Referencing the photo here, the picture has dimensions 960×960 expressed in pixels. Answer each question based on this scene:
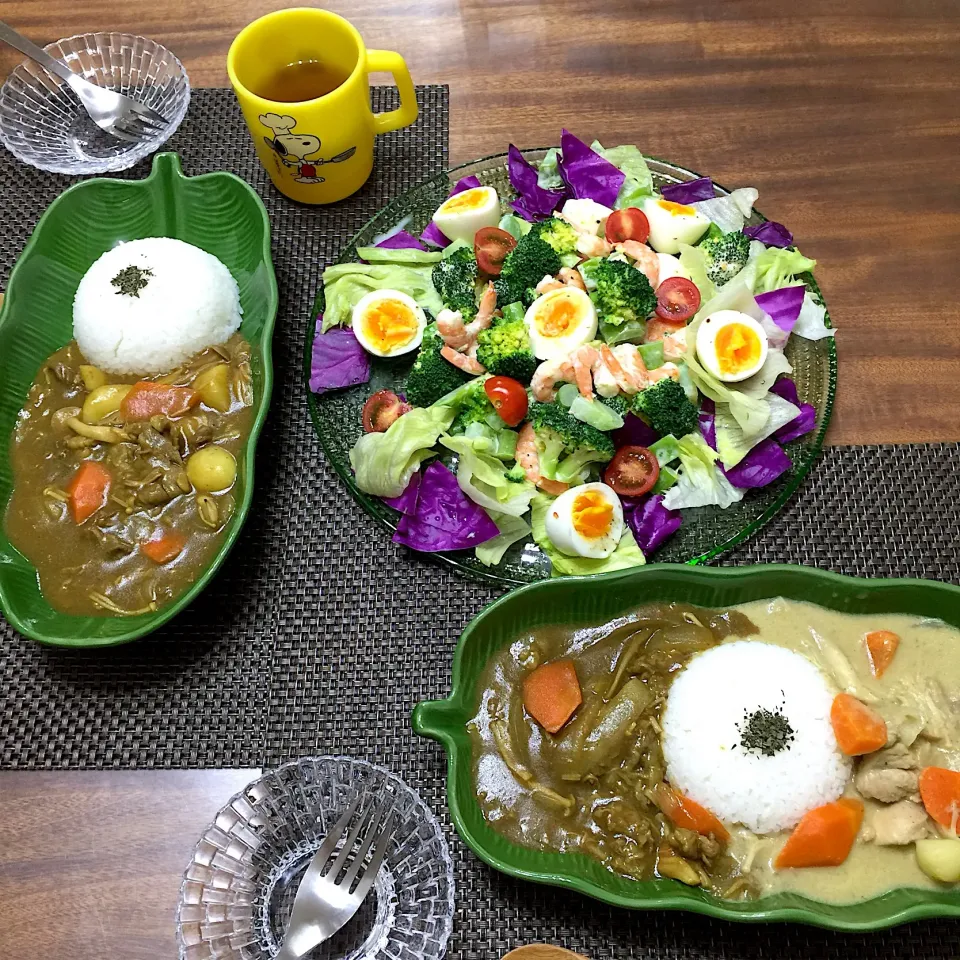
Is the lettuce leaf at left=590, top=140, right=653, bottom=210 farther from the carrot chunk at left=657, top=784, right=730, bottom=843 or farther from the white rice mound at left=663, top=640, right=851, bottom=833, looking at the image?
the carrot chunk at left=657, top=784, right=730, bottom=843

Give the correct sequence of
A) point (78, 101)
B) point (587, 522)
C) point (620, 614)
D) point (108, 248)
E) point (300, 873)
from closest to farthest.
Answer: point (300, 873) → point (620, 614) → point (587, 522) → point (108, 248) → point (78, 101)

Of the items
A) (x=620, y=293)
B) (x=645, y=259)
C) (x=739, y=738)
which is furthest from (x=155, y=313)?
(x=739, y=738)

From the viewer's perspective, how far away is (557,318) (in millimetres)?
2336

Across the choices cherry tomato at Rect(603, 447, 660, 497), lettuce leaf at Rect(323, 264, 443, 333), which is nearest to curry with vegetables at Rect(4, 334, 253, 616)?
lettuce leaf at Rect(323, 264, 443, 333)

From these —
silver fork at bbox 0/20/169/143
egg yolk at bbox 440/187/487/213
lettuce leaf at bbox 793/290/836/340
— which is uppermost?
silver fork at bbox 0/20/169/143

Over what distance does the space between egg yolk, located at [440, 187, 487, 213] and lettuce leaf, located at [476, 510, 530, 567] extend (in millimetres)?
995

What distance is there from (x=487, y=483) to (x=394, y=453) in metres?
0.27

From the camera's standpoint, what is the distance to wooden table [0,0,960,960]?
262cm

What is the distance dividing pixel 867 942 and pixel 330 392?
2.01 metres

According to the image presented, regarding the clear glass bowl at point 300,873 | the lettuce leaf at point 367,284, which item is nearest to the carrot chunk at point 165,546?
the clear glass bowl at point 300,873

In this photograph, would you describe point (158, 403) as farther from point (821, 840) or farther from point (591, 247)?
point (821, 840)

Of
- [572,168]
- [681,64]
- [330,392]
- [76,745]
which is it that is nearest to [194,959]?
[76,745]

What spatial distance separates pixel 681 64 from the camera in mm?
3061

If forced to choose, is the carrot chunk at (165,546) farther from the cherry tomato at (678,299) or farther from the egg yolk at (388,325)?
the cherry tomato at (678,299)
